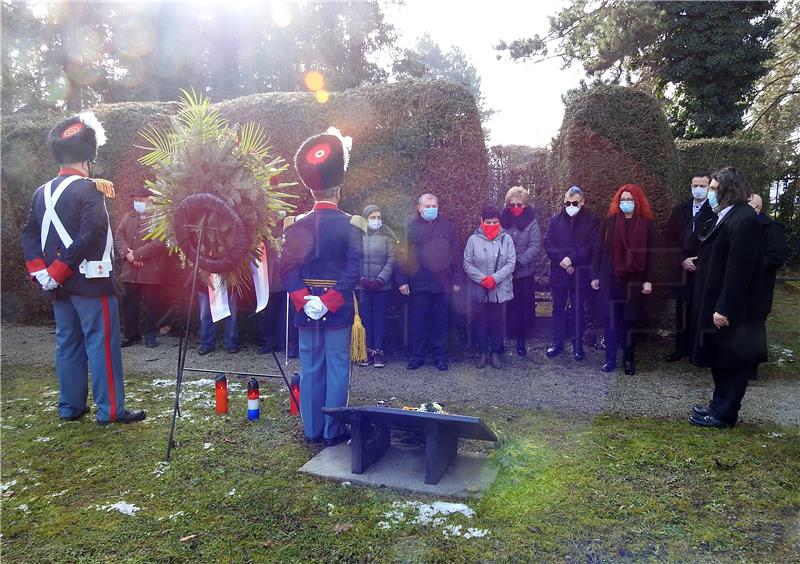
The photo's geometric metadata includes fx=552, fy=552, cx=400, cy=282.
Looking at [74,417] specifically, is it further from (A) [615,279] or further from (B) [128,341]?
(A) [615,279]

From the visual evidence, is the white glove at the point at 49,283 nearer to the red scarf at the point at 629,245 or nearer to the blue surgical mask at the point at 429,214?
the blue surgical mask at the point at 429,214

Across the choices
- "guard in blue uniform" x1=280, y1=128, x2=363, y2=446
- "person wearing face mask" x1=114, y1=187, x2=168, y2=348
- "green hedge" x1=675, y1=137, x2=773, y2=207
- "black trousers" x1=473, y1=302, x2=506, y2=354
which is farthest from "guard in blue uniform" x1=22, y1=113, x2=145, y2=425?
"green hedge" x1=675, y1=137, x2=773, y2=207

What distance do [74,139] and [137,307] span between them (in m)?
4.03

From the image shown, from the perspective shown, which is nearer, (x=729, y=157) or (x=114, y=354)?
(x=114, y=354)

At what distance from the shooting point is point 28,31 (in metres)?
19.5

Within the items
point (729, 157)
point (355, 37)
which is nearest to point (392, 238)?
point (729, 157)

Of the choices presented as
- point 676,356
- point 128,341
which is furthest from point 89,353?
point 676,356

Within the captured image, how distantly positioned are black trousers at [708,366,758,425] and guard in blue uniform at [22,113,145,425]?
5258mm

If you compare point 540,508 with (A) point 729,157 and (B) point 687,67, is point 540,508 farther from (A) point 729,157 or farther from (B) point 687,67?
(B) point 687,67

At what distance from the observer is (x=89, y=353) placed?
5016 mm

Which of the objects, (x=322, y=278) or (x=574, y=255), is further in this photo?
(x=574, y=255)

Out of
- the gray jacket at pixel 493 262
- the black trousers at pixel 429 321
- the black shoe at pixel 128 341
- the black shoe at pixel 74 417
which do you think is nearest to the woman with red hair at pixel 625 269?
the gray jacket at pixel 493 262

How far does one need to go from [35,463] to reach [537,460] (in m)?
3.88

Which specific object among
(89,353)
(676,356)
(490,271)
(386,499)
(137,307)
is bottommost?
(386,499)
